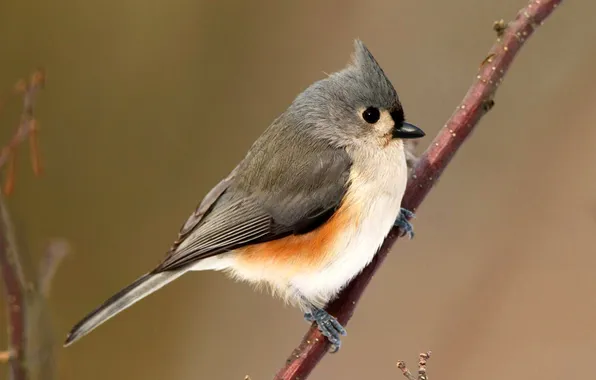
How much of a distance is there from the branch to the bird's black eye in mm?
174

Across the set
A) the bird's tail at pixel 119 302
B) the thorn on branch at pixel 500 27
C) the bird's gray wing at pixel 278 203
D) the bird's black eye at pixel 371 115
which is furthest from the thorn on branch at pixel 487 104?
the bird's tail at pixel 119 302

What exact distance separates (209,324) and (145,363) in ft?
1.12

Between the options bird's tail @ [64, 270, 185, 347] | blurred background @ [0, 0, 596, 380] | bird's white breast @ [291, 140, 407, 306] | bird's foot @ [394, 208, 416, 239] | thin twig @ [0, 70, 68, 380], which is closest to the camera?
thin twig @ [0, 70, 68, 380]

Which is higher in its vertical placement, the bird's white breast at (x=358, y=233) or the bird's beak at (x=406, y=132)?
the bird's beak at (x=406, y=132)

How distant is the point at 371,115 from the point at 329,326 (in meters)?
0.58

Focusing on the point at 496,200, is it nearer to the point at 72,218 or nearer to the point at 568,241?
the point at 568,241

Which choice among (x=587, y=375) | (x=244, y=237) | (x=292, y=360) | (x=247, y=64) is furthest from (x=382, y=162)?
(x=247, y=64)

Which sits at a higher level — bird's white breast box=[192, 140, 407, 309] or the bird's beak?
the bird's beak

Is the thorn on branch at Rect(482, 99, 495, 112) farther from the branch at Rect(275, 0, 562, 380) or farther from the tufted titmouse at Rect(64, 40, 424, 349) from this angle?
the tufted titmouse at Rect(64, 40, 424, 349)

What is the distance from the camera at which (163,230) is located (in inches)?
132

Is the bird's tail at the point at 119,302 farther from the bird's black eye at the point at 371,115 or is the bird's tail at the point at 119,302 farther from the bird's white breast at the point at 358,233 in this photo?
the bird's black eye at the point at 371,115

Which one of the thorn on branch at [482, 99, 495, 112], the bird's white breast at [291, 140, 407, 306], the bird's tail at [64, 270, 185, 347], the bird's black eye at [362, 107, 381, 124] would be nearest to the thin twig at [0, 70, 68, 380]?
the bird's tail at [64, 270, 185, 347]

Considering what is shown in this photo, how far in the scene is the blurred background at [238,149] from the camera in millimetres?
2869

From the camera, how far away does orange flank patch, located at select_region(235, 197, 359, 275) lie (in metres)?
1.84
